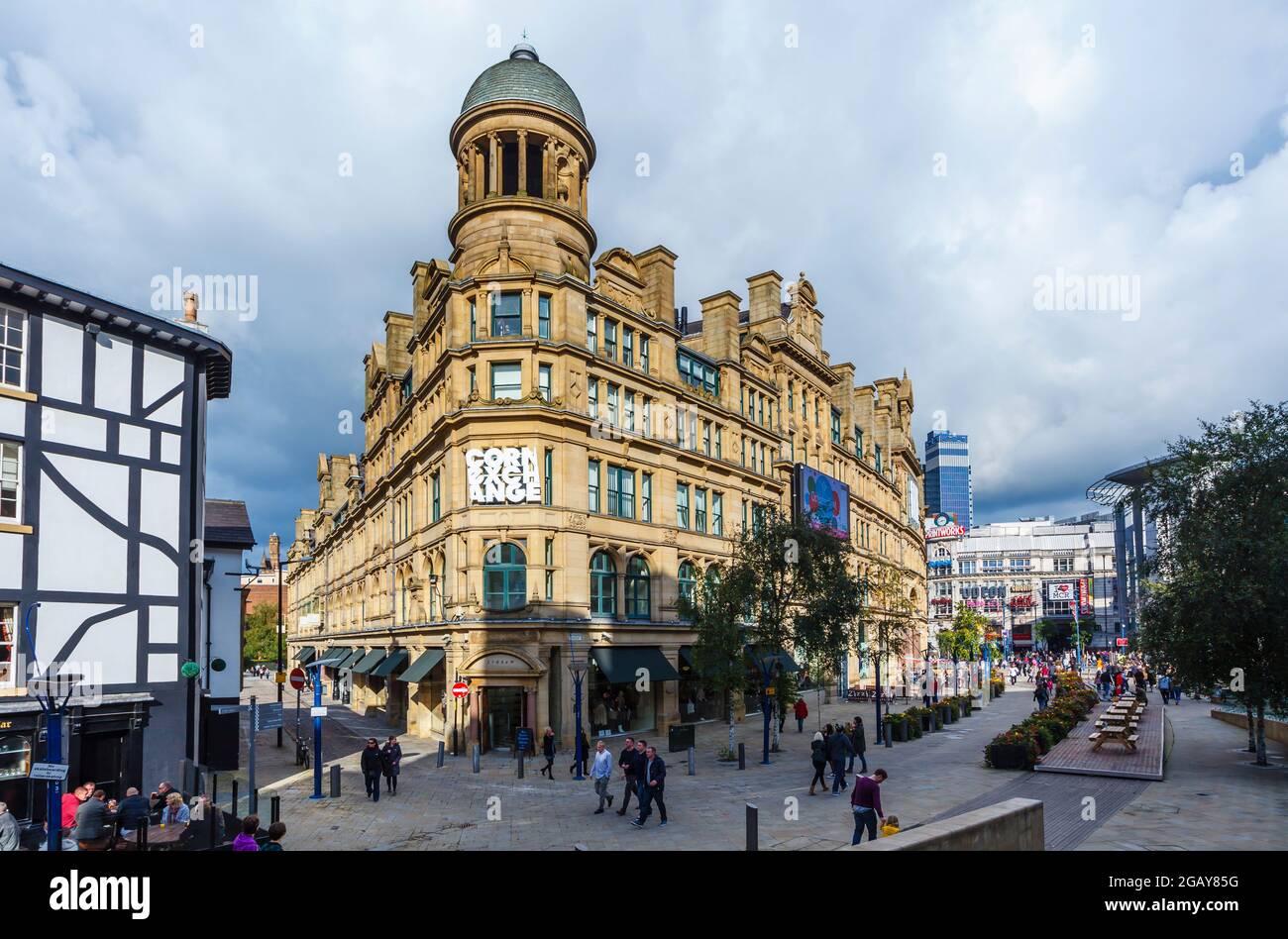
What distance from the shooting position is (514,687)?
32.0 meters

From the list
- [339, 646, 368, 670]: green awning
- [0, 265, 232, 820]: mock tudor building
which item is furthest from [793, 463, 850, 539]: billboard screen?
[0, 265, 232, 820]: mock tudor building

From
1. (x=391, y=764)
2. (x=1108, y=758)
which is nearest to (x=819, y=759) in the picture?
(x=1108, y=758)

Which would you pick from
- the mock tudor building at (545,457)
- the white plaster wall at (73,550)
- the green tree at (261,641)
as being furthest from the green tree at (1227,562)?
the green tree at (261,641)

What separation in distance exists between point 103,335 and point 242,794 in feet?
43.3

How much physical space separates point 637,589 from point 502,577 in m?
7.37

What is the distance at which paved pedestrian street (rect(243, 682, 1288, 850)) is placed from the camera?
1694 cm

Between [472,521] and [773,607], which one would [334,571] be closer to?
[472,521]

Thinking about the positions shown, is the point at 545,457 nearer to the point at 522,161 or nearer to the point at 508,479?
the point at 508,479

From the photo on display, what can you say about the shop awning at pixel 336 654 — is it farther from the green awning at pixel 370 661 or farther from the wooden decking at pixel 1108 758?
the wooden decking at pixel 1108 758

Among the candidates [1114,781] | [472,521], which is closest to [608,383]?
[472,521]

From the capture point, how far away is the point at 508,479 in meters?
32.6

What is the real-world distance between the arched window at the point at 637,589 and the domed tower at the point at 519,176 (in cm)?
1284

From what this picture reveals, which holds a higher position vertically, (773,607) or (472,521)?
(472,521)

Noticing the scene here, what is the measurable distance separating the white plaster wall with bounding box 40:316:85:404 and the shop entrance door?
17.5m
